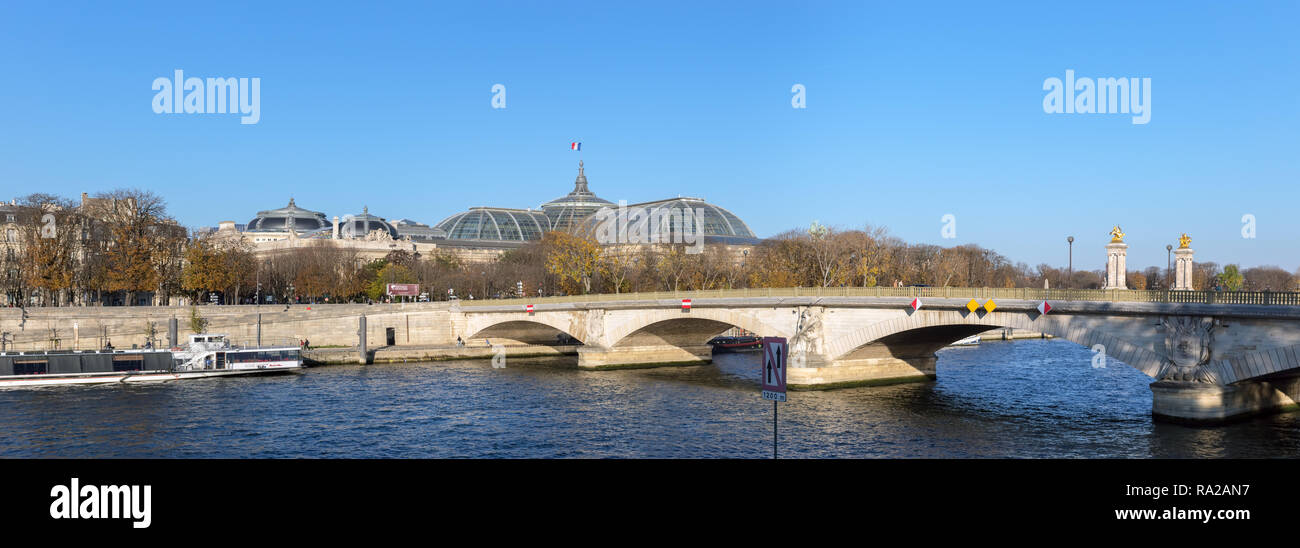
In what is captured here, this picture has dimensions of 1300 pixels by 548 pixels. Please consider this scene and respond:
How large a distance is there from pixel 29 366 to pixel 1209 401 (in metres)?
57.6

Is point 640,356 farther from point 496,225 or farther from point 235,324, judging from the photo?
point 496,225

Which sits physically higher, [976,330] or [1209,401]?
[976,330]

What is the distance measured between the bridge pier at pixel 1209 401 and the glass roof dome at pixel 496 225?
144988 mm

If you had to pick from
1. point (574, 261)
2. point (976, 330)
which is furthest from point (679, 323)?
point (574, 261)

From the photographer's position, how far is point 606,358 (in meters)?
64.4

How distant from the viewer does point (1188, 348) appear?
34.3m

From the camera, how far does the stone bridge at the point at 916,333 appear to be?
33.6 m

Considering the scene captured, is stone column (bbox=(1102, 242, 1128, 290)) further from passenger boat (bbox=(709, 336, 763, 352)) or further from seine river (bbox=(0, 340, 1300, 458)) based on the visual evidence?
passenger boat (bbox=(709, 336, 763, 352))

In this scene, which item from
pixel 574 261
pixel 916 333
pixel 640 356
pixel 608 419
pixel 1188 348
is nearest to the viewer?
pixel 1188 348

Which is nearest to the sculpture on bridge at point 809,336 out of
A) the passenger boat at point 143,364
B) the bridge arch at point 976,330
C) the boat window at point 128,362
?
the bridge arch at point 976,330

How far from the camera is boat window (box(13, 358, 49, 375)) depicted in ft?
178

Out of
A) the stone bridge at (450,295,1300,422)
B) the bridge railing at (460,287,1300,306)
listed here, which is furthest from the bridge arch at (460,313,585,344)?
the bridge railing at (460,287,1300,306)
